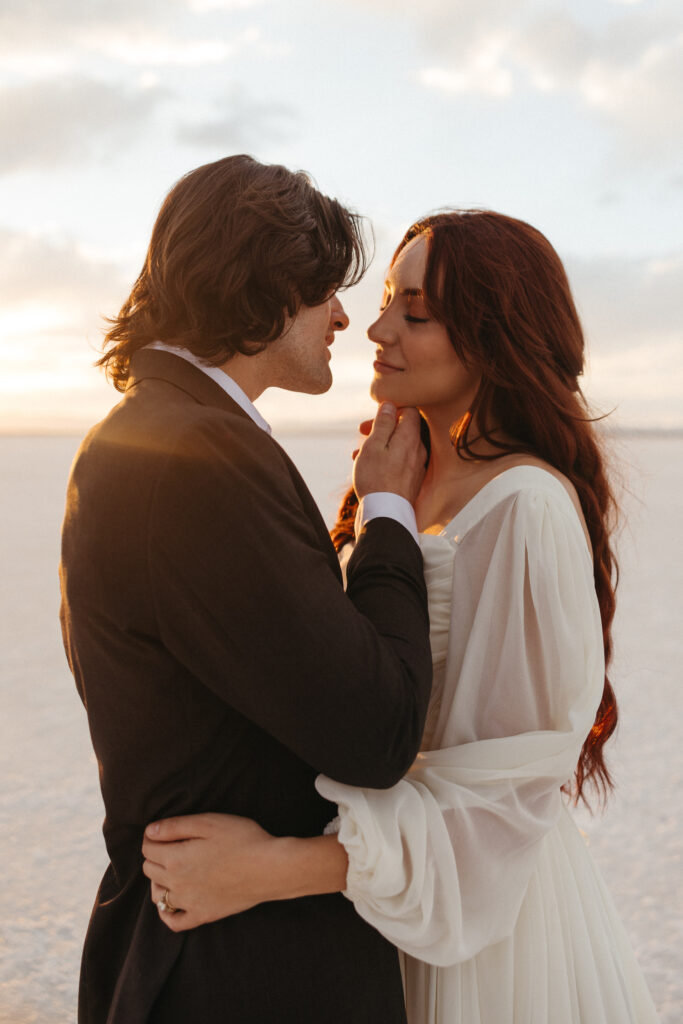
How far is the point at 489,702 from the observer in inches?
67.1

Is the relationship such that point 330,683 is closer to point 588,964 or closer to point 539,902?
point 539,902

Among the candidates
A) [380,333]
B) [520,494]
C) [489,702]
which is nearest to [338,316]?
[380,333]

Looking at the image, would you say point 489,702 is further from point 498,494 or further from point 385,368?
point 385,368

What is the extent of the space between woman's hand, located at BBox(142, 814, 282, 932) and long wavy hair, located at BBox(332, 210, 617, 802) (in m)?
1.01

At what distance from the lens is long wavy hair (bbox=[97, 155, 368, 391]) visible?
1.54m

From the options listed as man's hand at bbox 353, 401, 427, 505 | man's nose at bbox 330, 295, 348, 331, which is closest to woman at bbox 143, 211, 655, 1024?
man's hand at bbox 353, 401, 427, 505

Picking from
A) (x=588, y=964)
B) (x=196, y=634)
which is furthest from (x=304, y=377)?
(x=588, y=964)

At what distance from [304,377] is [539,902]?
3.70 feet

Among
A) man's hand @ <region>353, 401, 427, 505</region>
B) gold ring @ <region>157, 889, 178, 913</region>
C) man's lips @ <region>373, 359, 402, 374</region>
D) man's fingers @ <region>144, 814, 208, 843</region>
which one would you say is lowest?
gold ring @ <region>157, 889, 178, 913</region>

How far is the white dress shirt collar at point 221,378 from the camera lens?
5.02ft

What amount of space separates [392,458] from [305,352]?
315 mm

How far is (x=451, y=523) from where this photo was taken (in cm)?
190

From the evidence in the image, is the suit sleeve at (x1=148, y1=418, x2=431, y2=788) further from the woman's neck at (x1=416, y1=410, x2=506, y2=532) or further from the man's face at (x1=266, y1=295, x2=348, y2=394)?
the woman's neck at (x1=416, y1=410, x2=506, y2=532)

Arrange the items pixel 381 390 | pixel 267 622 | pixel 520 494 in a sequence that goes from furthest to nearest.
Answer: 1. pixel 381 390
2. pixel 520 494
3. pixel 267 622
